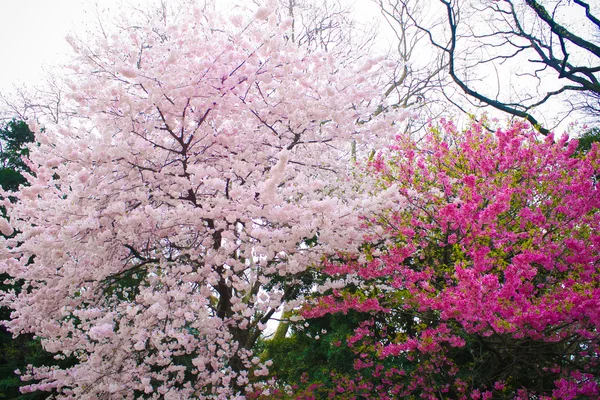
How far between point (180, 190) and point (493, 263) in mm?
3427

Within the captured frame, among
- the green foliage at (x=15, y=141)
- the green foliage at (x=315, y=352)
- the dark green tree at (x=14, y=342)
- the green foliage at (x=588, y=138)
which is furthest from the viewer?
the green foliage at (x=15, y=141)

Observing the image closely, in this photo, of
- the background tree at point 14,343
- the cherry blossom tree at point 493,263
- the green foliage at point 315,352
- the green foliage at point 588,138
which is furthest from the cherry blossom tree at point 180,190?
the green foliage at point 588,138

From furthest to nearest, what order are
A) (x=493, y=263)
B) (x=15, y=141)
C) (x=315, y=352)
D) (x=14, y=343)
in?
1. (x=15, y=141)
2. (x=14, y=343)
3. (x=315, y=352)
4. (x=493, y=263)

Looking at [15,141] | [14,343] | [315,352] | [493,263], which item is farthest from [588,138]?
[15,141]

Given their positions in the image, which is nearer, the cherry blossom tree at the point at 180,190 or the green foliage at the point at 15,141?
the cherry blossom tree at the point at 180,190

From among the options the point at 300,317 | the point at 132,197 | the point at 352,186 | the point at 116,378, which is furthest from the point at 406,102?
the point at 116,378

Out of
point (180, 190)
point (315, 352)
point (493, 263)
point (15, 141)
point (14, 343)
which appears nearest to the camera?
point (493, 263)

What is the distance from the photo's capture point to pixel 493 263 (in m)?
3.62

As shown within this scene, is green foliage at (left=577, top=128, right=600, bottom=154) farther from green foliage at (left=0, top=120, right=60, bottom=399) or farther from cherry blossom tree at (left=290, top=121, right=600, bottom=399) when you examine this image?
green foliage at (left=0, top=120, right=60, bottom=399)

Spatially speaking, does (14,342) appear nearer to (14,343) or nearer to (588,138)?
(14,343)

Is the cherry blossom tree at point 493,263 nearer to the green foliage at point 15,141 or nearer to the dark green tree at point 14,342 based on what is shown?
the dark green tree at point 14,342

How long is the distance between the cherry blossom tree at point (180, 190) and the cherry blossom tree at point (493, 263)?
27.6 inches

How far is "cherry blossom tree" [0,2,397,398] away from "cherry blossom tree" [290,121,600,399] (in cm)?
70

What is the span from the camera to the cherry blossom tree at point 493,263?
3.19 m
